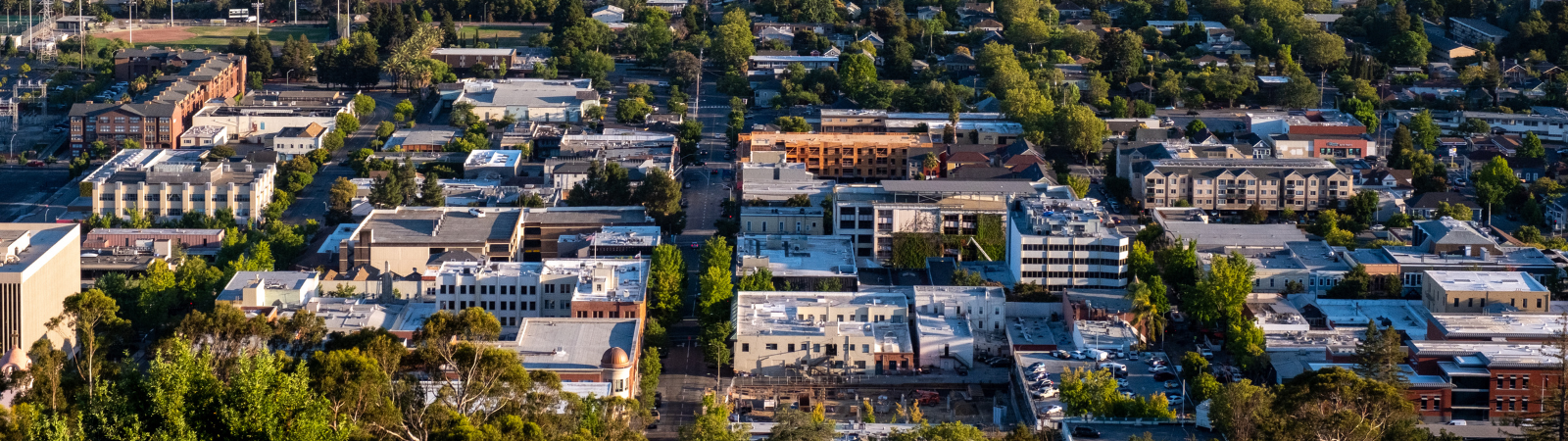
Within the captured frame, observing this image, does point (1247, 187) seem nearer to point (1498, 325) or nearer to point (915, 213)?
point (915, 213)

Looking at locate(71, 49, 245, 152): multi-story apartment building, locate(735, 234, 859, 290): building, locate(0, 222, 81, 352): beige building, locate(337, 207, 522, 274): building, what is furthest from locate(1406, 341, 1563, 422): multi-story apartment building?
locate(71, 49, 245, 152): multi-story apartment building

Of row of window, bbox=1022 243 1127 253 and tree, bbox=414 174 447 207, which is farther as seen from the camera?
tree, bbox=414 174 447 207

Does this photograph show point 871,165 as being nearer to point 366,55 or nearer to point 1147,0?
point 366,55

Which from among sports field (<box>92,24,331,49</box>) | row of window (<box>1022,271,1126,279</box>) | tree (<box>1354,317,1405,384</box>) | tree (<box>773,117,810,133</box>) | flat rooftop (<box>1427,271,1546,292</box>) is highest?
sports field (<box>92,24,331,49</box>)

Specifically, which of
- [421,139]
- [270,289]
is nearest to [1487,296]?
[270,289]

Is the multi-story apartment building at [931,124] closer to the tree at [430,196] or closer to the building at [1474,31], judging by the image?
the tree at [430,196]

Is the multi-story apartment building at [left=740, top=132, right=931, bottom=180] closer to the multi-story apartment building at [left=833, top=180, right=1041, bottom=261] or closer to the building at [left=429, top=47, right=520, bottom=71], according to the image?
the multi-story apartment building at [left=833, top=180, right=1041, bottom=261]
